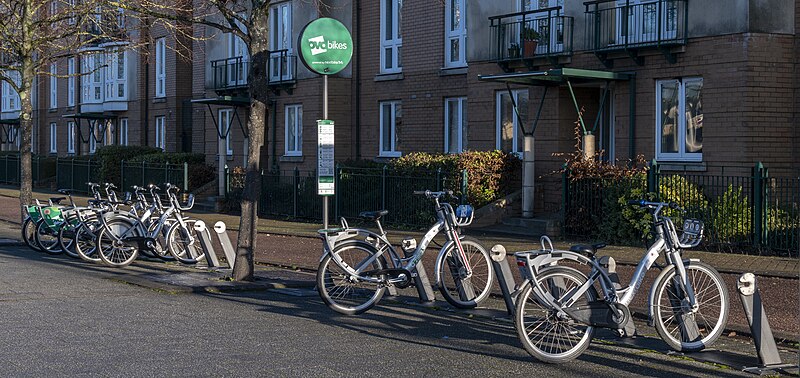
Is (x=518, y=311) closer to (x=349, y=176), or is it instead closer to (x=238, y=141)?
(x=349, y=176)

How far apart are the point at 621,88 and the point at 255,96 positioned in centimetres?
926

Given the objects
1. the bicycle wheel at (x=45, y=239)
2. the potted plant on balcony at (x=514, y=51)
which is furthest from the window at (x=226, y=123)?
the bicycle wheel at (x=45, y=239)

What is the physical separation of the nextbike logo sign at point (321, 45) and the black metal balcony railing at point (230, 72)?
19.1 metres

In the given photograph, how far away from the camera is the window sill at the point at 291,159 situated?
29.5 meters

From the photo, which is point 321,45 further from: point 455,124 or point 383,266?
point 455,124

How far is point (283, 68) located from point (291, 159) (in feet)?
8.83

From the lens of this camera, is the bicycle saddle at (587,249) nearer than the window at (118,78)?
Yes

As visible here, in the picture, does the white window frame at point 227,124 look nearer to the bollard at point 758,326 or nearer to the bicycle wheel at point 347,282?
the bicycle wheel at point 347,282

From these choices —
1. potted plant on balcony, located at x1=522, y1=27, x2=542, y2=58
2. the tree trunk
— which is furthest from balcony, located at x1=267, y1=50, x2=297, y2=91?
the tree trunk

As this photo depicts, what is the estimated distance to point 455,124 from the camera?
25.3 meters

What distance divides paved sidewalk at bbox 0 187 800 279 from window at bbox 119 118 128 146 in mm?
15388

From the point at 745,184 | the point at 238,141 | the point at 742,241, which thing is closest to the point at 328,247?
the point at 742,241

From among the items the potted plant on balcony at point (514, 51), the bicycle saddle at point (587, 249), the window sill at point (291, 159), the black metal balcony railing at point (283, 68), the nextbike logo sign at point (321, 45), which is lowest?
the bicycle saddle at point (587, 249)

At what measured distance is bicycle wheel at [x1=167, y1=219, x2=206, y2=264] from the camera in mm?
14375
